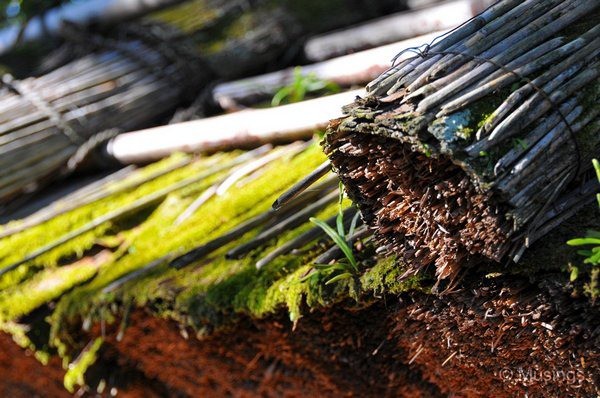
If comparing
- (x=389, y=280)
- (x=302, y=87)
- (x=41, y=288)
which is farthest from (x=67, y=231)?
(x=389, y=280)

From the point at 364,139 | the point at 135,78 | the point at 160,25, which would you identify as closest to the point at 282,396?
the point at 364,139

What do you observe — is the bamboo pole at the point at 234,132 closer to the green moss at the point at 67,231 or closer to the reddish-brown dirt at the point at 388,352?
the green moss at the point at 67,231

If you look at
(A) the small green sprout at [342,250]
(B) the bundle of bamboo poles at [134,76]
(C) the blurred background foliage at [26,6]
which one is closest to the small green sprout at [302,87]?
(B) the bundle of bamboo poles at [134,76]

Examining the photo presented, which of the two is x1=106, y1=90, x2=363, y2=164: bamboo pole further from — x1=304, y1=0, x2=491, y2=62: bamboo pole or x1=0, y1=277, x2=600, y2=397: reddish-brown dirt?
x1=0, y1=277, x2=600, y2=397: reddish-brown dirt

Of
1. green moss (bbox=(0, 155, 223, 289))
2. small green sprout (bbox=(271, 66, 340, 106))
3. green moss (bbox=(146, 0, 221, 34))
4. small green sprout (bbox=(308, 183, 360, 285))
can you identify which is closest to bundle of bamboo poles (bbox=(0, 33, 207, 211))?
green moss (bbox=(146, 0, 221, 34))

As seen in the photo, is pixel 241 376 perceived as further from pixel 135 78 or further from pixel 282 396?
pixel 135 78

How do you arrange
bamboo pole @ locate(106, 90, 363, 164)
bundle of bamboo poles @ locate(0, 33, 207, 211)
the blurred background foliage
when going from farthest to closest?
the blurred background foliage → bundle of bamboo poles @ locate(0, 33, 207, 211) → bamboo pole @ locate(106, 90, 363, 164)
